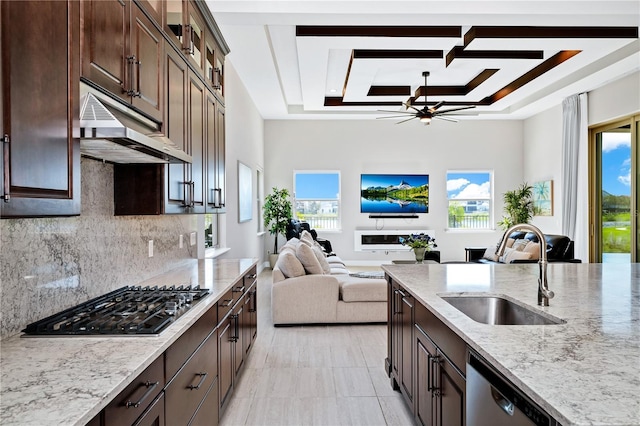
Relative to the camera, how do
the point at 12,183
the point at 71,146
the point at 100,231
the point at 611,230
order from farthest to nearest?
the point at 611,230 < the point at 100,231 < the point at 71,146 < the point at 12,183

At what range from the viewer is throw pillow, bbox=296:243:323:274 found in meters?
4.61

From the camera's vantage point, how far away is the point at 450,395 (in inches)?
68.0

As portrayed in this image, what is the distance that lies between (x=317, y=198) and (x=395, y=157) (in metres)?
1.94

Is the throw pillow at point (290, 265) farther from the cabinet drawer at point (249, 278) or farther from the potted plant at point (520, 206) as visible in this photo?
the potted plant at point (520, 206)

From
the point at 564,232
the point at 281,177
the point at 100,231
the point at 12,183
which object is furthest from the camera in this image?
the point at 281,177

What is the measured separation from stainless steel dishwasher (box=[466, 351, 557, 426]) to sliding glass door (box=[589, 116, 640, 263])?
239 inches

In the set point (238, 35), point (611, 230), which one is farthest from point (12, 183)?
point (611, 230)

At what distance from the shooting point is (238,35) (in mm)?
4637

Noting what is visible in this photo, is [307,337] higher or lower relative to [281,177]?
lower

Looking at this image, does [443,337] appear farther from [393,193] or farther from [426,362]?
[393,193]

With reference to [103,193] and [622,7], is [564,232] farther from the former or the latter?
[103,193]

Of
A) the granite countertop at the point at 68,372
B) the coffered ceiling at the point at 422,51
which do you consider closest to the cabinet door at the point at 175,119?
the granite countertop at the point at 68,372

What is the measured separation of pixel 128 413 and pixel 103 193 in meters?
1.32

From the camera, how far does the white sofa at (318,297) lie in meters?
4.54
